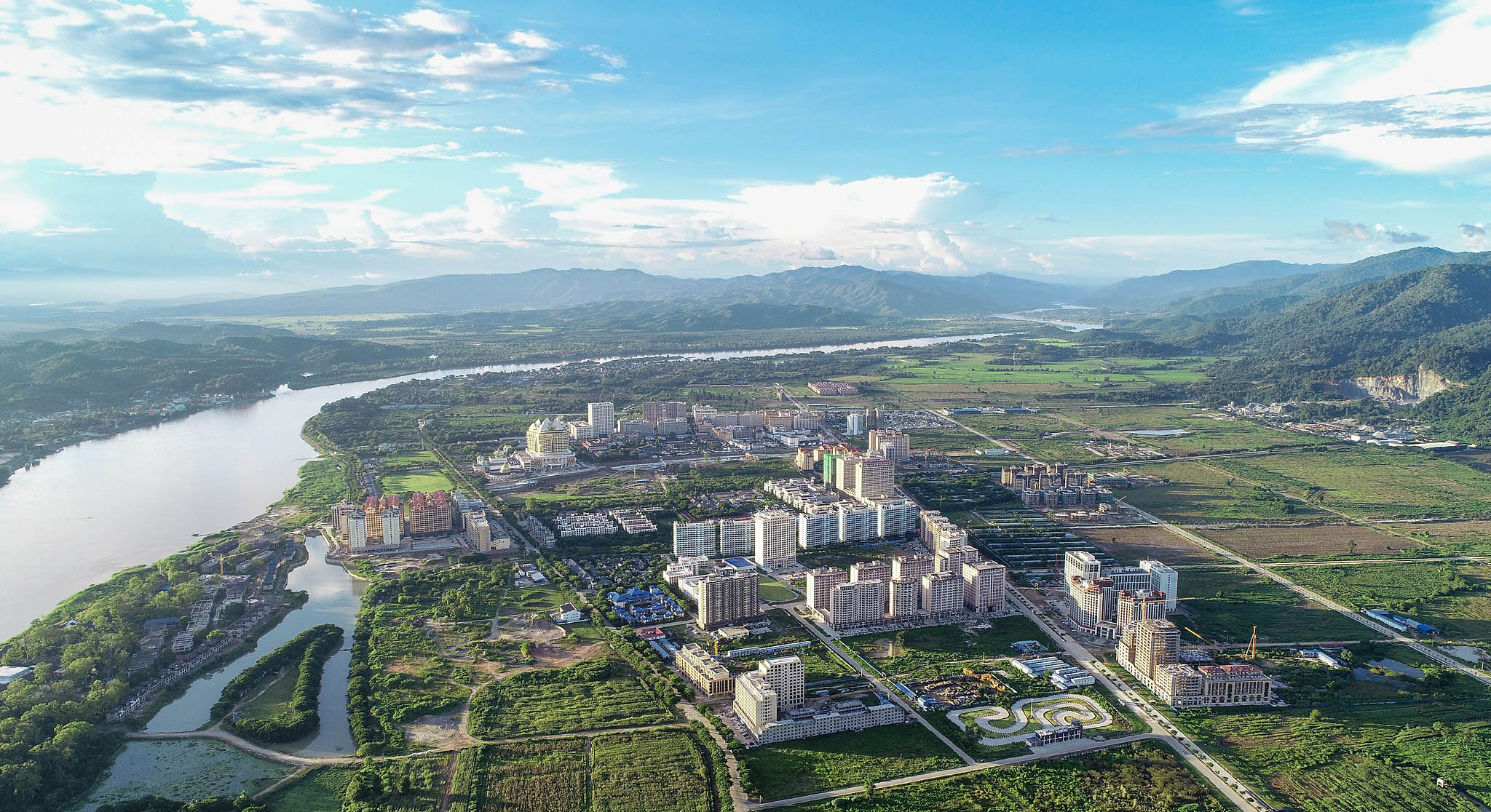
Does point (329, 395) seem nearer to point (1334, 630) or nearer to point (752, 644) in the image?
point (752, 644)

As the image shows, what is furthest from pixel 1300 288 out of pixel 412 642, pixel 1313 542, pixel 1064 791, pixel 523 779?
pixel 523 779

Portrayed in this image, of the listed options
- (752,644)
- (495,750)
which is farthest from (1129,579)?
(495,750)

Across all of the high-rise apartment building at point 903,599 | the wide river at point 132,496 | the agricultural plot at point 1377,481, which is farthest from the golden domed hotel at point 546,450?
the agricultural plot at point 1377,481

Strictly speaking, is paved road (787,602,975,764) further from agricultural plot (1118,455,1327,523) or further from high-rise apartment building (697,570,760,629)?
agricultural plot (1118,455,1327,523)

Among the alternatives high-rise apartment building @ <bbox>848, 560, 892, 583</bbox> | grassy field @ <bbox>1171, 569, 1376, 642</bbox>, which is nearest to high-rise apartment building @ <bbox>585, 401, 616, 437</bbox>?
high-rise apartment building @ <bbox>848, 560, 892, 583</bbox>

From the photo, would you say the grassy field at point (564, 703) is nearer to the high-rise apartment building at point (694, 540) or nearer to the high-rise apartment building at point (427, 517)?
the high-rise apartment building at point (694, 540)

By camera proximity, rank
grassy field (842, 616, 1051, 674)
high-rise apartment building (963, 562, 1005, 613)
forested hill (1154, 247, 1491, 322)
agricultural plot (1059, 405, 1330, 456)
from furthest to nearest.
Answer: forested hill (1154, 247, 1491, 322) < agricultural plot (1059, 405, 1330, 456) < high-rise apartment building (963, 562, 1005, 613) < grassy field (842, 616, 1051, 674)
